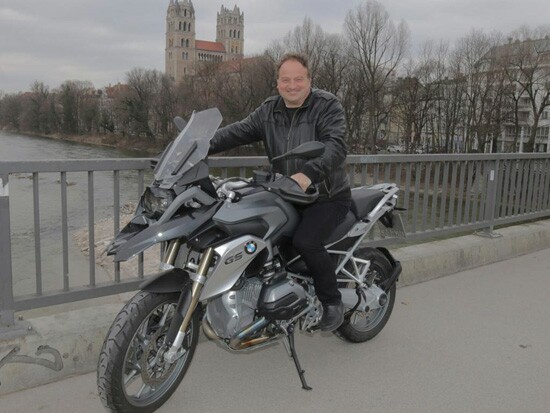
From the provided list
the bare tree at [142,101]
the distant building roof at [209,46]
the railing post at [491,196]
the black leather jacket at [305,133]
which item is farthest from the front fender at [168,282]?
the distant building roof at [209,46]

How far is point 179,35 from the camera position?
14212cm

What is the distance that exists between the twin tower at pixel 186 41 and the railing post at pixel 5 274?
138 meters

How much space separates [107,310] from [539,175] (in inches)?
220

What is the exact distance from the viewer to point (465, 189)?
6.22 metres

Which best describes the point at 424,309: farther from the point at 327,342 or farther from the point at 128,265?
the point at 128,265

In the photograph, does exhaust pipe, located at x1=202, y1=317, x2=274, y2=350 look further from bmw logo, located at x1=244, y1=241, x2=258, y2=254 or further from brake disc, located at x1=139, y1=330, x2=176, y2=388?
bmw logo, located at x1=244, y1=241, x2=258, y2=254

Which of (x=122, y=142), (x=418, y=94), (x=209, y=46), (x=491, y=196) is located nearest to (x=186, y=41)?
(x=209, y=46)

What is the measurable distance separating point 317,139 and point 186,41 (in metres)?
→ 150

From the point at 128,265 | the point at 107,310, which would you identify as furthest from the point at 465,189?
the point at 128,265

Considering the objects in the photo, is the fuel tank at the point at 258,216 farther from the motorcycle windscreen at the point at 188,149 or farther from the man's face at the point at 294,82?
the man's face at the point at 294,82

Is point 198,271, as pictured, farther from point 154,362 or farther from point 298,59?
point 298,59

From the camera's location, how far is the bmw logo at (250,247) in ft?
8.24

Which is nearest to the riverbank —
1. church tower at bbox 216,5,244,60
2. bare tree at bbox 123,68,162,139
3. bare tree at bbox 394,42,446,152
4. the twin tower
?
bare tree at bbox 123,68,162,139

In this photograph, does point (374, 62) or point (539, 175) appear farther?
point (374, 62)
